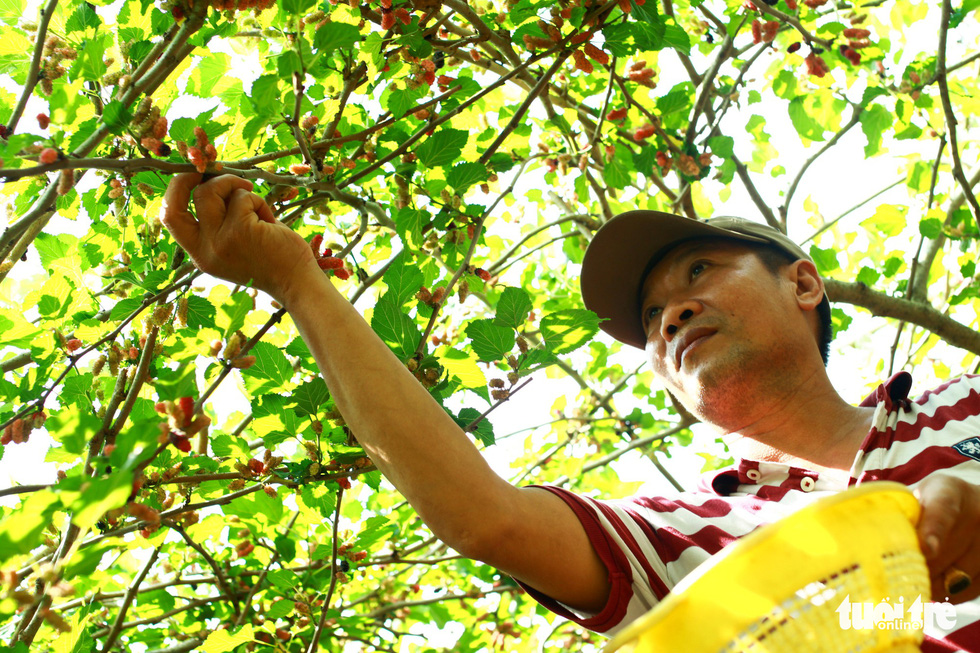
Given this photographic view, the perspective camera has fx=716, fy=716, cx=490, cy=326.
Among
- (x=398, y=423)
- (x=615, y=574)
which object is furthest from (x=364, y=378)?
(x=615, y=574)

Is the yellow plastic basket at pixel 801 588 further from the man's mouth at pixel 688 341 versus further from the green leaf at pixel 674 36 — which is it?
the green leaf at pixel 674 36

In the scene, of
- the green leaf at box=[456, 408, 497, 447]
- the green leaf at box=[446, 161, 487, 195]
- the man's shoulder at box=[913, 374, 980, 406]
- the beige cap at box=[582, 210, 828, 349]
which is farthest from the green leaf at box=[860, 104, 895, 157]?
the green leaf at box=[456, 408, 497, 447]

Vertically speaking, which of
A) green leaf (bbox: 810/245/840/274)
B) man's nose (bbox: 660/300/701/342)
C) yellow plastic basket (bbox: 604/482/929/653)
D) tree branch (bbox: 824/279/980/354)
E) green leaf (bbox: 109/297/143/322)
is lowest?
yellow plastic basket (bbox: 604/482/929/653)

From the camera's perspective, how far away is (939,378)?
3.68 metres

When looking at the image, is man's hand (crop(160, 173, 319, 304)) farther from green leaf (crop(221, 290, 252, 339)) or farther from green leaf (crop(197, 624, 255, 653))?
green leaf (crop(197, 624, 255, 653))

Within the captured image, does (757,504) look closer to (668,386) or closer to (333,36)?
(668,386)

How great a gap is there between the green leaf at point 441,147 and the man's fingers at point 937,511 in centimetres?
112

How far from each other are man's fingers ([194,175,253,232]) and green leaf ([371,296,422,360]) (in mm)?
326

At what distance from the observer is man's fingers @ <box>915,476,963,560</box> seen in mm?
598

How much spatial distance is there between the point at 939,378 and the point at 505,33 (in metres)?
3.17

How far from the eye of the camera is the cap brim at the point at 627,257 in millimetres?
2008

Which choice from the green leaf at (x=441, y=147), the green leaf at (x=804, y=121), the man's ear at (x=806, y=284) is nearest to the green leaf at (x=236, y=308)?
the green leaf at (x=441, y=147)

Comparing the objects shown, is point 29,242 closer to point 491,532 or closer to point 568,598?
point 491,532

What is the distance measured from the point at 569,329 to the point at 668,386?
0.72 m
